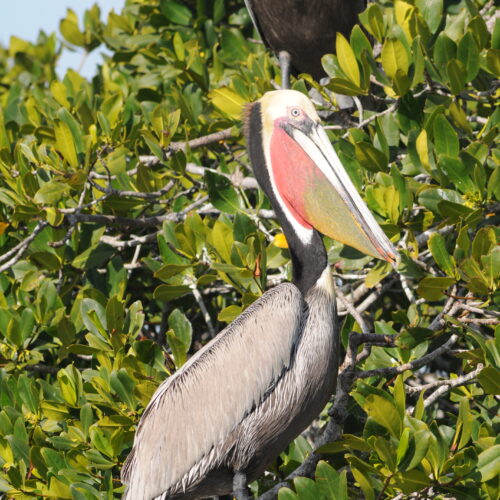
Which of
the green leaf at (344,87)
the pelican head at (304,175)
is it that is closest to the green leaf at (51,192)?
the pelican head at (304,175)

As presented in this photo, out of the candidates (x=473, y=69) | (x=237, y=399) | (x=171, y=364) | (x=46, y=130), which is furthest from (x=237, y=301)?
(x=473, y=69)

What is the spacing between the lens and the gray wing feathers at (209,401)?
373 cm

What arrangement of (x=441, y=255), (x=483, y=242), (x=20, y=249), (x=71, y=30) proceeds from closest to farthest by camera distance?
(x=483, y=242), (x=441, y=255), (x=20, y=249), (x=71, y=30)

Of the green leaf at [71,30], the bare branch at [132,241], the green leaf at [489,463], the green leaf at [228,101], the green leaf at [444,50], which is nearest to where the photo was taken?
the green leaf at [489,463]

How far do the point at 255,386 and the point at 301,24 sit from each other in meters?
2.84

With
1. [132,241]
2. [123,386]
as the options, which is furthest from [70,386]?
[132,241]

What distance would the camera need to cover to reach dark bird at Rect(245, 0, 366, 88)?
5.60 metres

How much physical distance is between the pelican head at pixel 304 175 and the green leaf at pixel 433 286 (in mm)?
221

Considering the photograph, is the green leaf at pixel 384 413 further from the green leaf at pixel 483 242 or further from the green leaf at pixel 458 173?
the green leaf at pixel 458 173

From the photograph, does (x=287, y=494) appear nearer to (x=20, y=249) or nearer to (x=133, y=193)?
(x=133, y=193)

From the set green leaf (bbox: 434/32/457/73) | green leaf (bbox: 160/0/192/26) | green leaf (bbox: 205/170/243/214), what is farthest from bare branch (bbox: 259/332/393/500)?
green leaf (bbox: 160/0/192/26)

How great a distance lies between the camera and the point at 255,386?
375 cm

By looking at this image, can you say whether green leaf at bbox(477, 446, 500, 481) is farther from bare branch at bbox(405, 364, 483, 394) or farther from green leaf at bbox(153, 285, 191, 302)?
green leaf at bbox(153, 285, 191, 302)

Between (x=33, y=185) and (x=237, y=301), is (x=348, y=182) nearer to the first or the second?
(x=237, y=301)
